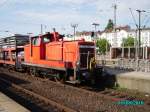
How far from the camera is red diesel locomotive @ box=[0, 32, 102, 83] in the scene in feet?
59.3

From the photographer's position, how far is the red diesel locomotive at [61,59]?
712 inches

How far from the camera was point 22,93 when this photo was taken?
16.6 meters

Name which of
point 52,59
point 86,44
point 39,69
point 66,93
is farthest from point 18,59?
point 66,93

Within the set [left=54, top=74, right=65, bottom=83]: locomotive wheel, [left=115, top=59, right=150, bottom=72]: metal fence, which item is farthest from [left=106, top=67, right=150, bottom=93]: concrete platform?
[left=115, top=59, right=150, bottom=72]: metal fence

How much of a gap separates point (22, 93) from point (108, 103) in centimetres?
531

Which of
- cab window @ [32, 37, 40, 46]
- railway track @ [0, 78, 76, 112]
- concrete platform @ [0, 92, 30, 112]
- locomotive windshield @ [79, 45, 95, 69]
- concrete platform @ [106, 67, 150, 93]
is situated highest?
cab window @ [32, 37, 40, 46]

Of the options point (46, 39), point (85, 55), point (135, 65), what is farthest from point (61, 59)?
point (135, 65)

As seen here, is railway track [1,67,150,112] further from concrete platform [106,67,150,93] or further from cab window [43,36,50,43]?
cab window [43,36,50,43]

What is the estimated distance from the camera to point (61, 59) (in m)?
19.8

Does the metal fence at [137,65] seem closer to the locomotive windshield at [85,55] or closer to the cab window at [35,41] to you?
the cab window at [35,41]

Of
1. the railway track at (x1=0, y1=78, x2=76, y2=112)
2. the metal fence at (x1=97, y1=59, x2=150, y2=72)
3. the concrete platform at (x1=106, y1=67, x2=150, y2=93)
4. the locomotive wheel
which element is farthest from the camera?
the metal fence at (x1=97, y1=59, x2=150, y2=72)

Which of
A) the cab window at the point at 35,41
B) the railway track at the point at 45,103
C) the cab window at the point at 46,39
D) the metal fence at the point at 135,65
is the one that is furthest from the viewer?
the metal fence at the point at 135,65

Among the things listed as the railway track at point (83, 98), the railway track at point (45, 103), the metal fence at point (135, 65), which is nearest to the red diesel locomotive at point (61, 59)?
the railway track at point (83, 98)

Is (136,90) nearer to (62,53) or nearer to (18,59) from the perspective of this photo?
(62,53)
